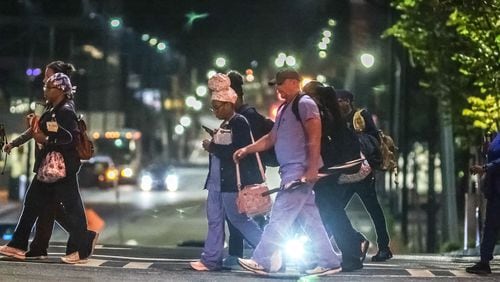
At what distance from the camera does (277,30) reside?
32.5 m

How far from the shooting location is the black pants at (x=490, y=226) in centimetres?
801

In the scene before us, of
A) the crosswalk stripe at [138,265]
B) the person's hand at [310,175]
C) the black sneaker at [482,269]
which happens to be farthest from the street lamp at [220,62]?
the person's hand at [310,175]

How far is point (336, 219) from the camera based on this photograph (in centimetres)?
823

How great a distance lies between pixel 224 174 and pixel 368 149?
2022 millimetres

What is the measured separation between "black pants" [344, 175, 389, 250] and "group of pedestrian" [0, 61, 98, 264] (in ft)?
9.05

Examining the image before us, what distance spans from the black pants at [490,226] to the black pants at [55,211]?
3.52m

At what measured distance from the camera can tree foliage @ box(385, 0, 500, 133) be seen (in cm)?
1359

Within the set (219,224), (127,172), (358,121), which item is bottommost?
(219,224)

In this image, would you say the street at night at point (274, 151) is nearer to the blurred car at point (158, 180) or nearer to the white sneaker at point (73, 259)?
the white sneaker at point (73, 259)

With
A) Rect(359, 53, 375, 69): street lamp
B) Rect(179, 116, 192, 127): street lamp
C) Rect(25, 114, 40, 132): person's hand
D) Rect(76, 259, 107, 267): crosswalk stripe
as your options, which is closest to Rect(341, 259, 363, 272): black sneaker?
Rect(76, 259, 107, 267): crosswalk stripe

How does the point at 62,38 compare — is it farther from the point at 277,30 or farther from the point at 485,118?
the point at 485,118

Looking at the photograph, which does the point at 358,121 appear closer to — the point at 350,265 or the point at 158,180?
the point at 350,265

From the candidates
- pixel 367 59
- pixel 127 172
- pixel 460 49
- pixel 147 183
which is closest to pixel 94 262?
pixel 460 49

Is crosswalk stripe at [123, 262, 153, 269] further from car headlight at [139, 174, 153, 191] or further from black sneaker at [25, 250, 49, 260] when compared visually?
car headlight at [139, 174, 153, 191]
